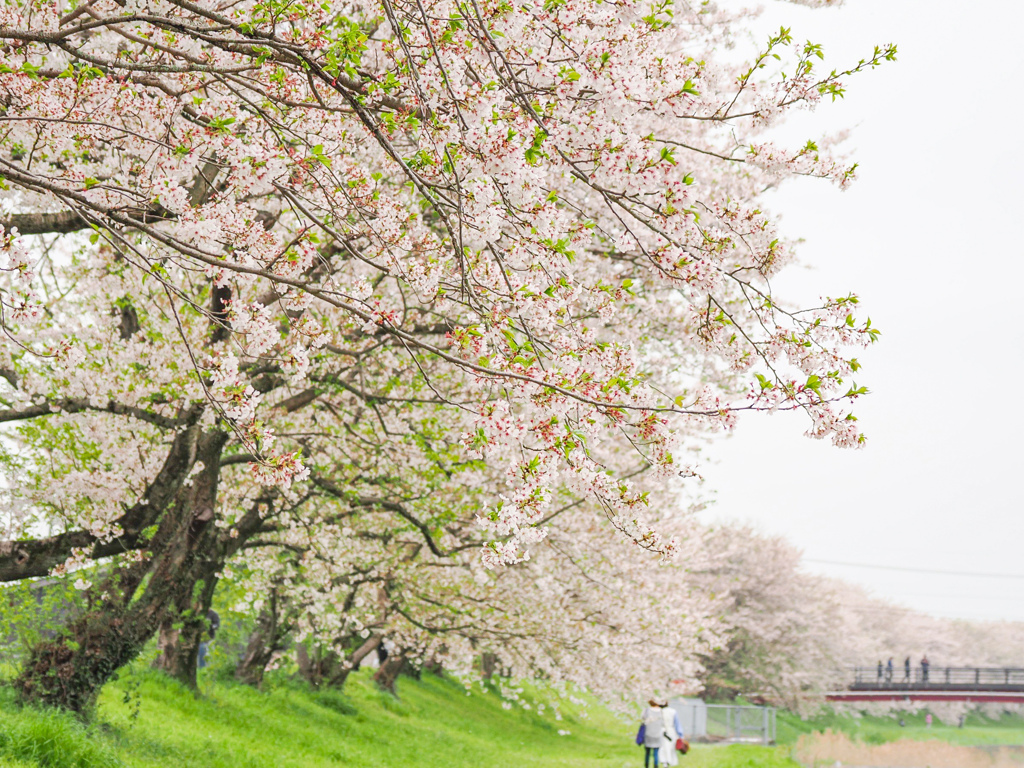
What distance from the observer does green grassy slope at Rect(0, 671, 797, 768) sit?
8031mm

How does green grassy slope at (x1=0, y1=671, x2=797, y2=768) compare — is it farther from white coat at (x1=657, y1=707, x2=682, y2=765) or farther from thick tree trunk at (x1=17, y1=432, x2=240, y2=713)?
white coat at (x1=657, y1=707, x2=682, y2=765)

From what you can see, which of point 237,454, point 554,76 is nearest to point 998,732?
point 237,454

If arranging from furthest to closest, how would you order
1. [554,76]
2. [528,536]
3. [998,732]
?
[998,732] → [554,76] → [528,536]

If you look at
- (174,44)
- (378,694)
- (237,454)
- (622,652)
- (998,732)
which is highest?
(174,44)

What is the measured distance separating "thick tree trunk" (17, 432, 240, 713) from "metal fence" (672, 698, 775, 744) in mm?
23172

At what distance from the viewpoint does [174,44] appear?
5996 millimetres

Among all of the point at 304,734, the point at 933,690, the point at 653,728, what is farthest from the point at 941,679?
the point at 304,734

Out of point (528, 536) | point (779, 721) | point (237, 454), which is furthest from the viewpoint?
point (779, 721)

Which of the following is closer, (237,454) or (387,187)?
(387,187)

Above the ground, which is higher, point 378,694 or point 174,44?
point 174,44

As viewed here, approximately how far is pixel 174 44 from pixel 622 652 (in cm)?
1367

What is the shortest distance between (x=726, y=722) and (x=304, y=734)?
70.4ft

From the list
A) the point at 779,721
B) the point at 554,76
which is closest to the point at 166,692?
the point at 554,76

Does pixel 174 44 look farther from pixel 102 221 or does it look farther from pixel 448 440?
pixel 448 440
